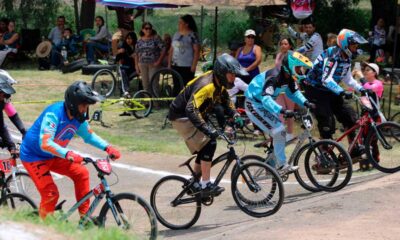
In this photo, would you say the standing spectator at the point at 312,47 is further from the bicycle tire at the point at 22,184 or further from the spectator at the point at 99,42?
the spectator at the point at 99,42

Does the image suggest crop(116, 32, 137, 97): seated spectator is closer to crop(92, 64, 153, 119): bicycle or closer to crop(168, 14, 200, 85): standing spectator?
crop(92, 64, 153, 119): bicycle

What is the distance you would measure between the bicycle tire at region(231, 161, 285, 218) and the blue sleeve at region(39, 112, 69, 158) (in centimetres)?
216

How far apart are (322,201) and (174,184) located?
1.63 meters

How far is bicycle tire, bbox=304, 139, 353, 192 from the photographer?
31.0 feet

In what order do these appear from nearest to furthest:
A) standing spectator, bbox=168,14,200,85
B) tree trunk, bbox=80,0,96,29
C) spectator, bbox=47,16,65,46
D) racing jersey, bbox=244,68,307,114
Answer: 1. racing jersey, bbox=244,68,307,114
2. standing spectator, bbox=168,14,200,85
3. spectator, bbox=47,16,65,46
4. tree trunk, bbox=80,0,96,29

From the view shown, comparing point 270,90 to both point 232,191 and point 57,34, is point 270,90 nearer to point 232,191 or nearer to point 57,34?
point 232,191

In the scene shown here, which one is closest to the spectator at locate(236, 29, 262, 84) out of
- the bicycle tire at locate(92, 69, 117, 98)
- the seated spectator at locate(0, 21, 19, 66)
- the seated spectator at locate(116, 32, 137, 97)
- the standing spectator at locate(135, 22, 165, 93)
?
the standing spectator at locate(135, 22, 165, 93)

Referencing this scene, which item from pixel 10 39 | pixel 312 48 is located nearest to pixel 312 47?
pixel 312 48

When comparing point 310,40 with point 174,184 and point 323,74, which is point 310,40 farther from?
point 174,184

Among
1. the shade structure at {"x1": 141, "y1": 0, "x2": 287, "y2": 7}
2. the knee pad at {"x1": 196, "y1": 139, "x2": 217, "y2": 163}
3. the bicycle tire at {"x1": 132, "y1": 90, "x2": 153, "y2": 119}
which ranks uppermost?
the shade structure at {"x1": 141, "y1": 0, "x2": 287, "y2": 7}

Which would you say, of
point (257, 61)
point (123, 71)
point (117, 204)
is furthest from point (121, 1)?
point (117, 204)

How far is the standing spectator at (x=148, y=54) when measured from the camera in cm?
1636

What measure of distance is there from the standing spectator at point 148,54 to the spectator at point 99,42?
5.23m

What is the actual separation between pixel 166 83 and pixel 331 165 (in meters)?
8.09
